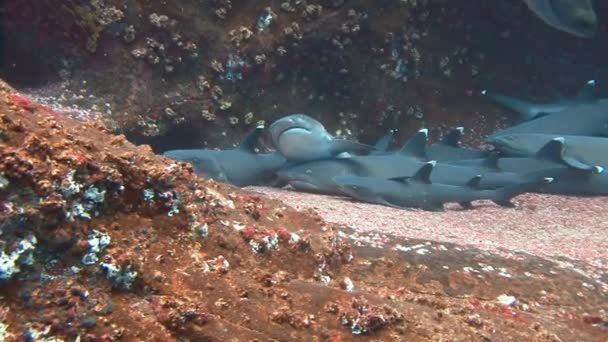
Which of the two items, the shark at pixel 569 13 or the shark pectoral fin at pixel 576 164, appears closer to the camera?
the shark at pixel 569 13

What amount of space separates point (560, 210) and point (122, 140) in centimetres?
461

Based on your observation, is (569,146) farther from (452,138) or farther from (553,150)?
(452,138)

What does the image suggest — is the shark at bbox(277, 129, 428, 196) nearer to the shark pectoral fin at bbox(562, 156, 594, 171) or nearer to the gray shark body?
the gray shark body

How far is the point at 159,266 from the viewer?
171 centimetres

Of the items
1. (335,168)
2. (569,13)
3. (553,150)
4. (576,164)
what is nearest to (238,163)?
(335,168)

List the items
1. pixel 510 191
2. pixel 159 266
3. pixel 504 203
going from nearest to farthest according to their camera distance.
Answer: pixel 159 266 → pixel 510 191 → pixel 504 203

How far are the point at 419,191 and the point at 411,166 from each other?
52cm

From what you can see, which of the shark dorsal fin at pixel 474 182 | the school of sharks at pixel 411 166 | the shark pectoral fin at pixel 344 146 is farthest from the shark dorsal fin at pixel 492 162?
the shark pectoral fin at pixel 344 146

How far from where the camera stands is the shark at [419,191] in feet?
16.7

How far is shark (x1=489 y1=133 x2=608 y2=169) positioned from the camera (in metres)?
6.22

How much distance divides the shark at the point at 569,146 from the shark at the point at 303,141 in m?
1.79

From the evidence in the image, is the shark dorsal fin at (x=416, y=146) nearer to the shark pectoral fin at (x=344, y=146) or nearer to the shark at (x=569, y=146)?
the shark pectoral fin at (x=344, y=146)

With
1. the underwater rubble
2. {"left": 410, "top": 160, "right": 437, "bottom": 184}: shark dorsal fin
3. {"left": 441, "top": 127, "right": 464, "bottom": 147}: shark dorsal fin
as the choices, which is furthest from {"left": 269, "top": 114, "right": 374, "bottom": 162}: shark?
the underwater rubble

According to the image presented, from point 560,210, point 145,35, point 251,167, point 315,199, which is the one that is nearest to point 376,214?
point 315,199
